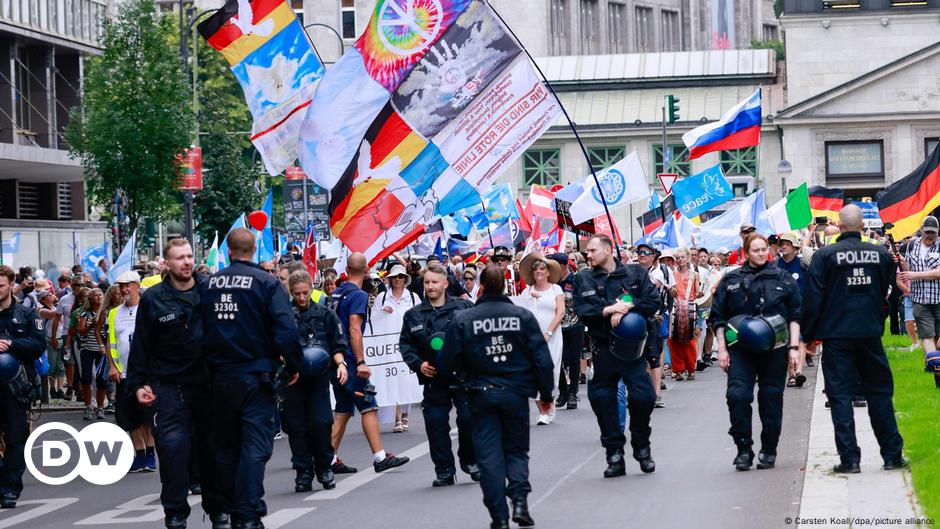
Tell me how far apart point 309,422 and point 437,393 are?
3.41 feet

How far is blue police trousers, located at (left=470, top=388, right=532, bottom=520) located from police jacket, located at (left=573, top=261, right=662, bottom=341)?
2303 mm

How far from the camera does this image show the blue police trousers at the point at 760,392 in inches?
483

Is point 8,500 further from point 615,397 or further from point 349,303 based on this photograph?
point 615,397

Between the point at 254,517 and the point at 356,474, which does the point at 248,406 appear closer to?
the point at 254,517

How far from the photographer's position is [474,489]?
12.5 m

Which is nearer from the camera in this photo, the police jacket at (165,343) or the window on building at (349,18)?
the police jacket at (165,343)

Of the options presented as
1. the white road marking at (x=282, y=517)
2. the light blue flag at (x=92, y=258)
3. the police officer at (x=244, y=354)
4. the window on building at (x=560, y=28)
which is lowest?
the white road marking at (x=282, y=517)

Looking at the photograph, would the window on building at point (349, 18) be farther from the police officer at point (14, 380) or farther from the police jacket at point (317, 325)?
the police jacket at point (317, 325)

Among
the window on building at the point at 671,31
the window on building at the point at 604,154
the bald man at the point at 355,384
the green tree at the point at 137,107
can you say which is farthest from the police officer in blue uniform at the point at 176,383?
the window on building at the point at 671,31

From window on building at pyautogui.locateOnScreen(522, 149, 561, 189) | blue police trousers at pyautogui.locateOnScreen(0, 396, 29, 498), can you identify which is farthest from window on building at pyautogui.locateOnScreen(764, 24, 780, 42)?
blue police trousers at pyautogui.locateOnScreen(0, 396, 29, 498)

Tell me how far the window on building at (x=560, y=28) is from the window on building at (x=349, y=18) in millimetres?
12219

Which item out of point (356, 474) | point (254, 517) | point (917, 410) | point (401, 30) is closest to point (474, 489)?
point (356, 474)

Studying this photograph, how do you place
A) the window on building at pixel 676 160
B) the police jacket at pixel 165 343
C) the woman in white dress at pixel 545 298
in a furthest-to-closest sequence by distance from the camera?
the window on building at pixel 676 160, the woman in white dress at pixel 545 298, the police jacket at pixel 165 343

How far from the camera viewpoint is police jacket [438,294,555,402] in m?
10.4
